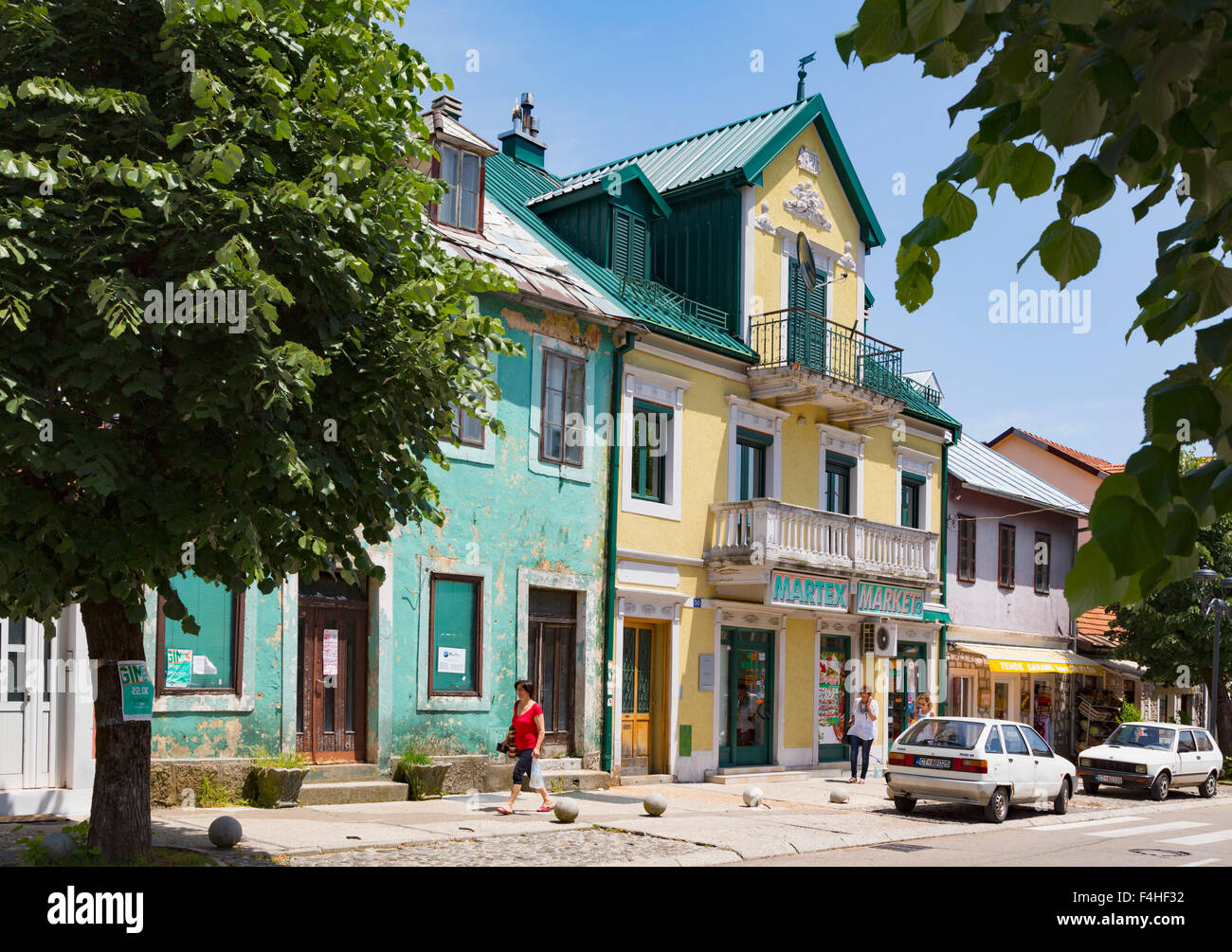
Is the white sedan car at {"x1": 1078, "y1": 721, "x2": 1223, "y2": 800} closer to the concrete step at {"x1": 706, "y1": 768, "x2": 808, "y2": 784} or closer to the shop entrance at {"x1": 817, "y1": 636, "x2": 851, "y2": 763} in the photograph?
the shop entrance at {"x1": 817, "y1": 636, "x2": 851, "y2": 763}

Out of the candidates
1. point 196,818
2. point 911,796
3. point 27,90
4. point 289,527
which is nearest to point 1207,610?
point 911,796

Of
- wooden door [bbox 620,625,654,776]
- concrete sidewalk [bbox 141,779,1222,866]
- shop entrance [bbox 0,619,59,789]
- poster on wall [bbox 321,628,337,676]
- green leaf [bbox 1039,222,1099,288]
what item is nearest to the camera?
green leaf [bbox 1039,222,1099,288]

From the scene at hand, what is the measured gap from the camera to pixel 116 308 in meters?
7.86

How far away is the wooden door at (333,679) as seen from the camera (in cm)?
1645

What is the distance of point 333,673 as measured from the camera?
54.6 feet

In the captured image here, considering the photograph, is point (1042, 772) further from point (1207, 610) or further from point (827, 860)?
point (1207, 610)

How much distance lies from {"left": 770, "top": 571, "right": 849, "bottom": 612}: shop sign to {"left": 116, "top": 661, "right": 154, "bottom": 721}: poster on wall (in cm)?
1390

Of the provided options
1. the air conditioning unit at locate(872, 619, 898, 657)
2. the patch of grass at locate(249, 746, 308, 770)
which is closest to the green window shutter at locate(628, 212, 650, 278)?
the air conditioning unit at locate(872, 619, 898, 657)

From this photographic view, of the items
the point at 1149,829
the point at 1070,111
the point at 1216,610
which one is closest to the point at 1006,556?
the point at 1216,610

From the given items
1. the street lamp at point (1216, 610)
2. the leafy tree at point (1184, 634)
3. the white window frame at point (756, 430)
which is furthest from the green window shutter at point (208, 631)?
the leafy tree at point (1184, 634)

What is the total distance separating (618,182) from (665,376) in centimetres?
392

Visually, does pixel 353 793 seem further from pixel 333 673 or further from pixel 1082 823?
pixel 1082 823

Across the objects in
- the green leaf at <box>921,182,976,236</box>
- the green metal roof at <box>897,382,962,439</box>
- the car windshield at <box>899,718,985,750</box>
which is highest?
the green metal roof at <box>897,382,962,439</box>

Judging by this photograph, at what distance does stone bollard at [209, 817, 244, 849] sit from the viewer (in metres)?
11.2
